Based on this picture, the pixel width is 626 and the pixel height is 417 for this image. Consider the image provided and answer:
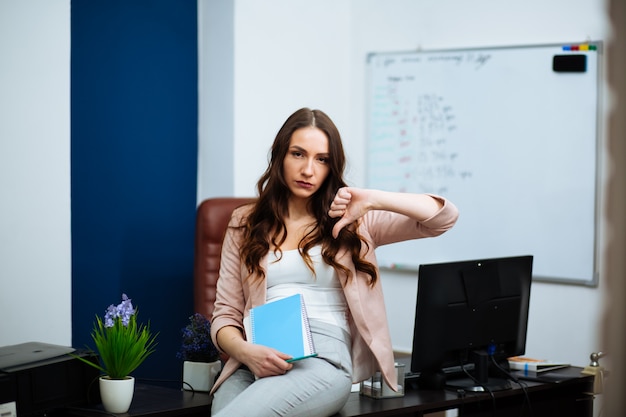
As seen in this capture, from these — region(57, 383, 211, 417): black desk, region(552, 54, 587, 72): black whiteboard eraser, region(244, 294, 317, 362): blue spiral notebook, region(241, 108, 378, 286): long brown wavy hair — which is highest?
region(552, 54, 587, 72): black whiteboard eraser

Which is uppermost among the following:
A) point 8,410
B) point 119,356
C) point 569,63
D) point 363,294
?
point 569,63

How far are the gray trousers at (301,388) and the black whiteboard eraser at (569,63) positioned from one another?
200 centimetres

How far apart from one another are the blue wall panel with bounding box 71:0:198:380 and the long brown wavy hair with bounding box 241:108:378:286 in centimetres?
115

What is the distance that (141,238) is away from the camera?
347 centimetres

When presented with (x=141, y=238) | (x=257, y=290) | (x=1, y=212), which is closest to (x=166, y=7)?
(x=141, y=238)

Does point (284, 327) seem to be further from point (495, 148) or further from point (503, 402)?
point (495, 148)

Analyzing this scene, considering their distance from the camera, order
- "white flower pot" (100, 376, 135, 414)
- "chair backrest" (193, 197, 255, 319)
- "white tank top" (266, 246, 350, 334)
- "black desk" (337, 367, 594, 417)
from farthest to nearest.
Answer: "chair backrest" (193, 197, 255, 319)
"white tank top" (266, 246, 350, 334)
"black desk" (337, 367, 594, 417)
"white flower pot" (100, 376, 135, 414)

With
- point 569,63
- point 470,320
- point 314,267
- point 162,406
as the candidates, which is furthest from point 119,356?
point 569,63

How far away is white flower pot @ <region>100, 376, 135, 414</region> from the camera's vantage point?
1961 millimetres

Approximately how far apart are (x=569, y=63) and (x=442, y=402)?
1.99 m

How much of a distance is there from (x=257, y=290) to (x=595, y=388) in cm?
120

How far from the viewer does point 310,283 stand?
223cm

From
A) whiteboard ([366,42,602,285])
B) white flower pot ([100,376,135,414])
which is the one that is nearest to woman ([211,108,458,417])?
white flower pot ([100,376,135,414])

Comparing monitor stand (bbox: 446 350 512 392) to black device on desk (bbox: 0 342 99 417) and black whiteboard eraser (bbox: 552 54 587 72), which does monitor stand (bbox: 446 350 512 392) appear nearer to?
black device on desk (bbox: 0 342 99 417)
